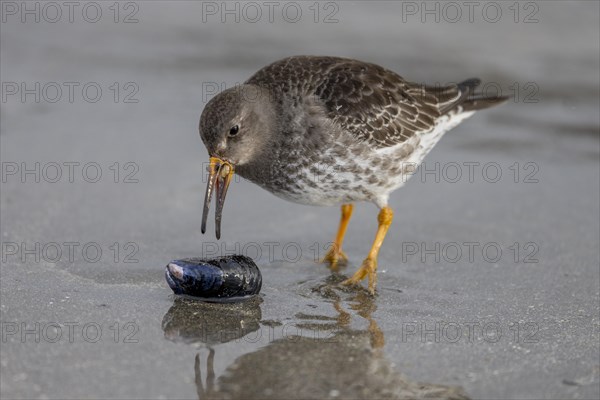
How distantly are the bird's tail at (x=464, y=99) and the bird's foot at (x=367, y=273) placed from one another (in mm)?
1855

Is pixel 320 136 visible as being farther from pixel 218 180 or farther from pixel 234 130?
pixel 218 180

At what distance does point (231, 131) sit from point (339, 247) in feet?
4.57

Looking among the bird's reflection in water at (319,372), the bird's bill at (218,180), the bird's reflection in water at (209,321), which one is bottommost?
the bird's reflection in water at (319,372)

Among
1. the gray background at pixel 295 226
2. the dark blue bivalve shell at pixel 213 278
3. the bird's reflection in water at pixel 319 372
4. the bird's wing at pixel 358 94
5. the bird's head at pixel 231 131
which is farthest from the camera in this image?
the bird's wing at pixel 358 94

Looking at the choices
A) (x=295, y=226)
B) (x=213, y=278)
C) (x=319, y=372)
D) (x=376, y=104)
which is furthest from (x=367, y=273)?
(x=319, y=372)

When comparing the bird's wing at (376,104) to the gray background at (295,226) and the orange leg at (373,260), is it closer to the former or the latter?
the orange leg at (373,260)

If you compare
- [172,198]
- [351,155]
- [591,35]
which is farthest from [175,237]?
[591,35]

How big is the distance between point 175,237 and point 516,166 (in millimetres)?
3711

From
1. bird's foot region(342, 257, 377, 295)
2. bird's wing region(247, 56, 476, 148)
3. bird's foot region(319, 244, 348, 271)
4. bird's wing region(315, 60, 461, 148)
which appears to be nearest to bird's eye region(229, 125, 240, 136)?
bird's wing region(247, 56, 476, 148)

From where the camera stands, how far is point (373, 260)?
269 inches

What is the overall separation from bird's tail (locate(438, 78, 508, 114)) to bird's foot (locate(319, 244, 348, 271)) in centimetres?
167

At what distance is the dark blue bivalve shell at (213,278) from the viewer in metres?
5.88

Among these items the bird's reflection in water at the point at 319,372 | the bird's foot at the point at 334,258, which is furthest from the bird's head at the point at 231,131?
the bird's reflection in water at the point at 319,372

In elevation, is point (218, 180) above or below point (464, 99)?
below
